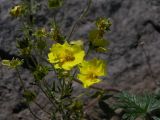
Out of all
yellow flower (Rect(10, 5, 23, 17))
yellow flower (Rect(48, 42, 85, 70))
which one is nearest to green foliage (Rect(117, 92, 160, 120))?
yellow flower (Rect(48, 42, 85, 70))

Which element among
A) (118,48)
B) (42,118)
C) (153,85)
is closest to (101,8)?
(118,48)

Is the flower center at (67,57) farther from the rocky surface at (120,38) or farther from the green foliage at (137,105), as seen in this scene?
the rocky surface at (120,38)

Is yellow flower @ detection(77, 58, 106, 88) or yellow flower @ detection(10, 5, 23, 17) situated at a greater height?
yellow flower @ detection(10, 5, 23, 17)

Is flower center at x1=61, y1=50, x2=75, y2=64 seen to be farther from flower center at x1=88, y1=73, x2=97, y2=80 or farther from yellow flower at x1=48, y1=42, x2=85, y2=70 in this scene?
flower center at x1=88, y1=73, x2=97, y2=80

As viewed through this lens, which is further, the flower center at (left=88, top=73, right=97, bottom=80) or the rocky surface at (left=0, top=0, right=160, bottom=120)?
the rocky surface at (left=0, top=0, right=160, bottom=120)

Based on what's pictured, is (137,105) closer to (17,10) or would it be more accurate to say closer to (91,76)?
(91,76)

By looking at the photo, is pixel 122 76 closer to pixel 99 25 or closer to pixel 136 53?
pixel 136 53

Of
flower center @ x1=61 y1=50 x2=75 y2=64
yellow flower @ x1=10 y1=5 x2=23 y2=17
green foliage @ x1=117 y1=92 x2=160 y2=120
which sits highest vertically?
yellow flower @ x1=10 y1=5 x2=23 y2=17

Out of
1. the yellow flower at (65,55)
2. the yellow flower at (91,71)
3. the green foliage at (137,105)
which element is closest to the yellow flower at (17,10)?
the yellow flower at (65,55)
